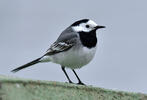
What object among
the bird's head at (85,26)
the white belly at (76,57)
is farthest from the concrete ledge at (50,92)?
the bird's head at (85,26)

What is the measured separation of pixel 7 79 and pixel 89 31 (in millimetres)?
3089

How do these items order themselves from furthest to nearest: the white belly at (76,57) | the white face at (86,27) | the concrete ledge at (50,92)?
the white face at (86,27)
the white belly at (76,57)
the concrete ledge at (50,92)

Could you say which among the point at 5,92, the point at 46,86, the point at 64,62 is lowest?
the point at 64,62

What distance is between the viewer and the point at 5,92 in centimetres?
367

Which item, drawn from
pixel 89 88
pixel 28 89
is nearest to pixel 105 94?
pixel 89 88

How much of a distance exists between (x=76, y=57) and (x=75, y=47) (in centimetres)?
15

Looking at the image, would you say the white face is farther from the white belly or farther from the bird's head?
the white belly

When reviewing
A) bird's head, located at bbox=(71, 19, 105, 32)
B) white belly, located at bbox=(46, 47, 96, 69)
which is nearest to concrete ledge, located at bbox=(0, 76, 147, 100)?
white belly, located at bbox=(46, 47, 96, 69)

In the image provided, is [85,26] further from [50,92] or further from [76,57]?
Result: [50,92]

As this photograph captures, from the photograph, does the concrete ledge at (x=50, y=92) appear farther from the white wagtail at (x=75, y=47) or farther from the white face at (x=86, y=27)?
the white face at (x=86, y=27)

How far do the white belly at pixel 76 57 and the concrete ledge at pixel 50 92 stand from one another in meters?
1.33

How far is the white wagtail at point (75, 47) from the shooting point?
6398 mm

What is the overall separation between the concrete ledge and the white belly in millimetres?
1328

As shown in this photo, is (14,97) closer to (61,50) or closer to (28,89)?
(28,89)
